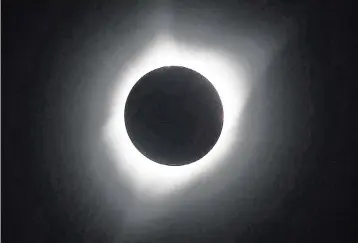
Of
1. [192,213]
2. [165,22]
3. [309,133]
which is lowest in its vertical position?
[192,213]

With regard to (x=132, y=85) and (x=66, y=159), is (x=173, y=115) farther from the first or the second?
(x=66, y=159)

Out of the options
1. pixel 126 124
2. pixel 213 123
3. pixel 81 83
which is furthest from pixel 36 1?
pixel 213 123

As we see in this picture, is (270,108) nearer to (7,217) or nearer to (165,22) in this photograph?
(165,22)

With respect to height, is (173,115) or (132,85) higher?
(132,85)

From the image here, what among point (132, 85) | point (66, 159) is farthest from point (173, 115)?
point (66, 159)
